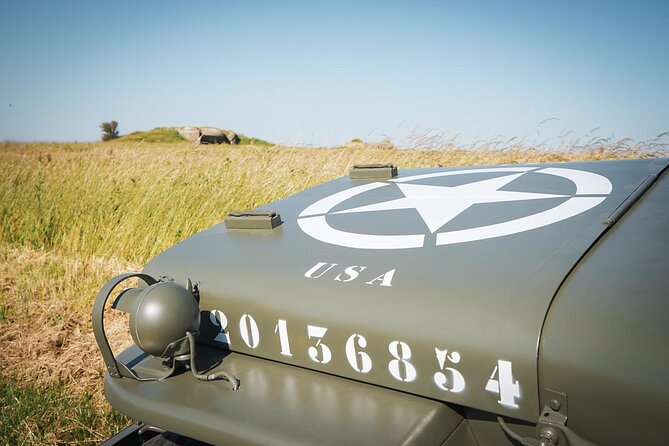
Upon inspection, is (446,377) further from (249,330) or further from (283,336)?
(249,330)

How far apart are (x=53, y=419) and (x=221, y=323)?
6.47 feet

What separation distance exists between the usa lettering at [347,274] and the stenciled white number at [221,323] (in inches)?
14.4

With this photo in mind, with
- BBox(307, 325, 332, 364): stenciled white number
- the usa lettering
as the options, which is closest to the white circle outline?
the usa lettering

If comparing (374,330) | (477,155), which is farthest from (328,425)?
(477,155)

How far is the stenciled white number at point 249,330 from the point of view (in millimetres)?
1899

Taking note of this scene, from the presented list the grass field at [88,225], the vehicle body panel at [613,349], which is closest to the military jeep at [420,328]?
the vehicle body panel at [613,349]

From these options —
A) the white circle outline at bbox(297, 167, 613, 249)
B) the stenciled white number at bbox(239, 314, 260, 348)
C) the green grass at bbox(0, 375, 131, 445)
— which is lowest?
the green grass at bbox(0, 375, 131, 445)

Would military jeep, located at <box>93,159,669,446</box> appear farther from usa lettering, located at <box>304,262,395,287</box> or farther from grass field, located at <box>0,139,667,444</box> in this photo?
grass field, located at <box>0,139,667,444</box>

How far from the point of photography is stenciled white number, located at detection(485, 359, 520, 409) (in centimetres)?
139

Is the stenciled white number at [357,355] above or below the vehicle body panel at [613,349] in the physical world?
below

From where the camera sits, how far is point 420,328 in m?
1.55

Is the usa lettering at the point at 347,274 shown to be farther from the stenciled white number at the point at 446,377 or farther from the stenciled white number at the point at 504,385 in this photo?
the stenciled white number at the point at 504,385

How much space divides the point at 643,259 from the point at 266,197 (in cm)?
606

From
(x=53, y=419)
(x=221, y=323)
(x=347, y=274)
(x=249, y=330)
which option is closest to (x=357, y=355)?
(x=347, y=274)
